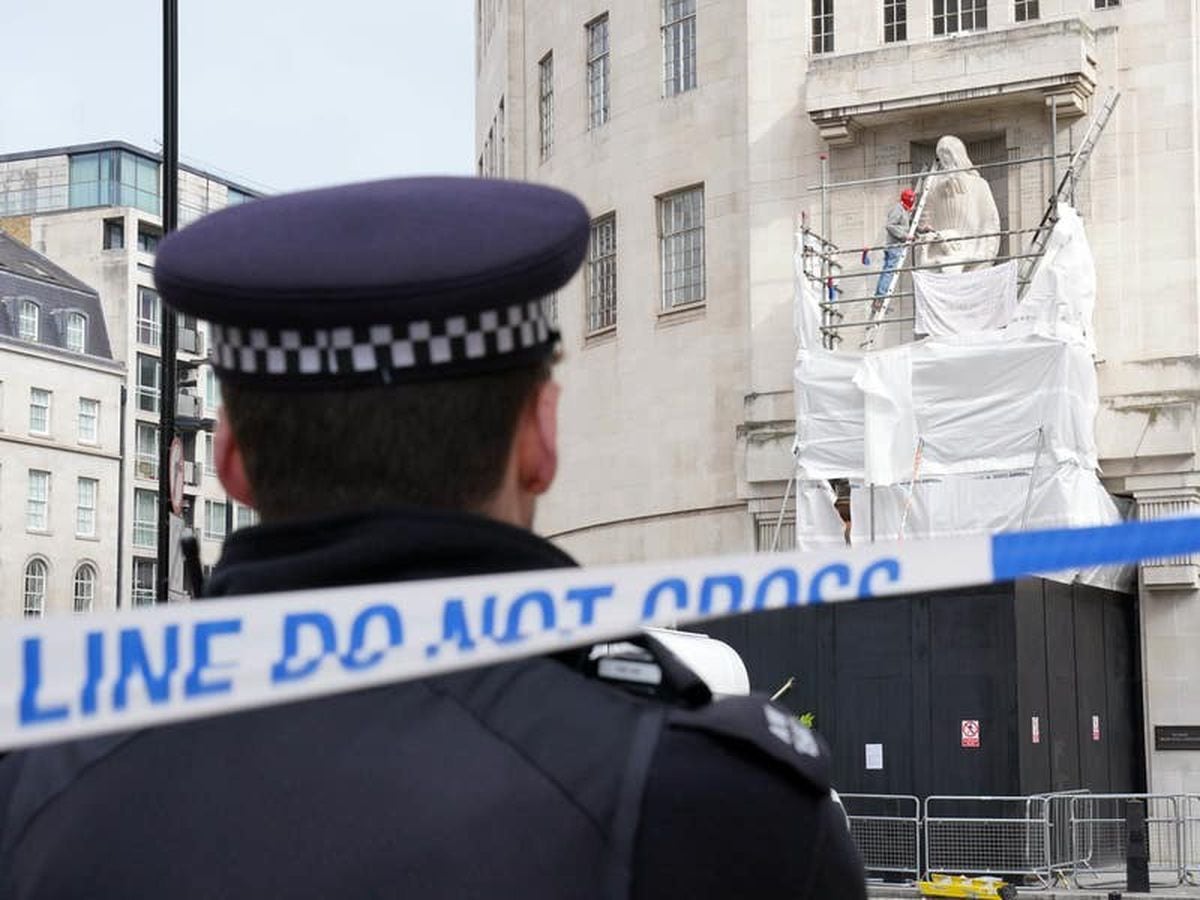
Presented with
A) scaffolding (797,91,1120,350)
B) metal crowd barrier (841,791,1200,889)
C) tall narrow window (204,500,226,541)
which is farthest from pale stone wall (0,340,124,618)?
metal crowd barrier (841,791,1200,889)

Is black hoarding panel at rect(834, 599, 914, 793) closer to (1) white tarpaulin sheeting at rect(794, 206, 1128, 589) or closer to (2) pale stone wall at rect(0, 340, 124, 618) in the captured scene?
(1) white tarpaulin sheeting at rect(794, 206, 1128, 589)

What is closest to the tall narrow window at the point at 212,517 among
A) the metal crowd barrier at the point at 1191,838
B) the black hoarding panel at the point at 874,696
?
the black hoarding panel at the point at 874,696

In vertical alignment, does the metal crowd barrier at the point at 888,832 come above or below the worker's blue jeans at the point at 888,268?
below

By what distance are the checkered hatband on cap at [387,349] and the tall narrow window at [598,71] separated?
36.5 metres

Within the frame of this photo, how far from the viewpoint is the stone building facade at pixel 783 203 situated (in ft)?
99.7

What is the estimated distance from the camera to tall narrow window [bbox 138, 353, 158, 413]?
334 feet

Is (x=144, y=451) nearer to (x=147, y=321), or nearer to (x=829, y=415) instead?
(x=147, y=321)

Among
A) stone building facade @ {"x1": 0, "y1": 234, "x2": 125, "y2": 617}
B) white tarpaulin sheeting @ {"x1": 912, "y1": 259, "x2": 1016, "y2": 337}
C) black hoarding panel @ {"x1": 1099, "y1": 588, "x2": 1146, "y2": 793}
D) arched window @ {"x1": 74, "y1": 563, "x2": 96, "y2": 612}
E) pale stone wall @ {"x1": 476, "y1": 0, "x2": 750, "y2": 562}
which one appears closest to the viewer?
black hoarding panel @ {"x1": 1099, "y1": 588, "x2": 1146, "y2": 793}

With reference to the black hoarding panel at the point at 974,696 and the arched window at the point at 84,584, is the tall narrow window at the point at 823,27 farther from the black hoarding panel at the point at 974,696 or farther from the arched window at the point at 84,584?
the arched window at the point at 84,584

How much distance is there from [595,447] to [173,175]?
1885 cm

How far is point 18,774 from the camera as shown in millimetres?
1989

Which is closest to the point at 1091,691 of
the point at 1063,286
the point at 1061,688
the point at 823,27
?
the point at 1061,688

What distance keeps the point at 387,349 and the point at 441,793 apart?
0.43 metres

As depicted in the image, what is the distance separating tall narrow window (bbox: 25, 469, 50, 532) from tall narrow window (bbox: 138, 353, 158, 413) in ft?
31.6
